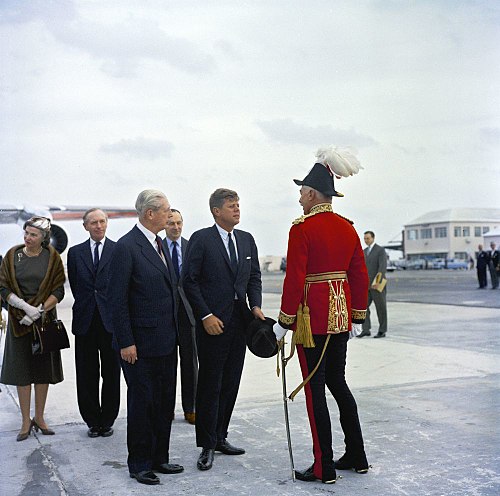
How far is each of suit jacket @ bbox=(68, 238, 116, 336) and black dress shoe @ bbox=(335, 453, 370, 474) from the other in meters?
1.98

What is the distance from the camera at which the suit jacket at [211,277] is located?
4457 mm

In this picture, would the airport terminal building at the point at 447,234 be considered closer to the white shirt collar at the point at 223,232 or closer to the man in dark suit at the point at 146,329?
the white shirt collar at the point at 223,232

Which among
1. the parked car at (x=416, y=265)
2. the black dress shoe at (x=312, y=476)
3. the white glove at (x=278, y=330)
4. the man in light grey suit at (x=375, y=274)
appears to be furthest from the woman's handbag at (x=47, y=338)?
the parked car at (x=416, y=265)

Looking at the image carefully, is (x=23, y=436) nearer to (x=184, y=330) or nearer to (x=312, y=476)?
(x=184, y=330)

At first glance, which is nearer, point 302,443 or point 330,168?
point 330,168

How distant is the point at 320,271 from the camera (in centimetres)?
404

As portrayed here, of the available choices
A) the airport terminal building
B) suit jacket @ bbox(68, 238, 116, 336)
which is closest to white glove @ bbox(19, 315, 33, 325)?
suit jacket @ bbox(68, 238, 116, 336)

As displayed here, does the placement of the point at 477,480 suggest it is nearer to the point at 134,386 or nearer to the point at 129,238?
the point at 134,386

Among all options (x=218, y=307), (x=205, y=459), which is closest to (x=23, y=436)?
(x=205, y=459)

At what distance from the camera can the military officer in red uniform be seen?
12.9ft

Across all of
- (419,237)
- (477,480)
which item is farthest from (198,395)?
(419,237)

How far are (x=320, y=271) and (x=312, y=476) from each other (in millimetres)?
1129

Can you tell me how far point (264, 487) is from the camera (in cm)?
380

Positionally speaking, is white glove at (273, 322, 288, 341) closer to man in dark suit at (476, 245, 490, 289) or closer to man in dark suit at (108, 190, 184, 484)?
man in dark suit at (108, 190, 184, 484)
